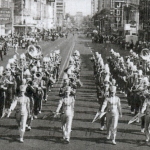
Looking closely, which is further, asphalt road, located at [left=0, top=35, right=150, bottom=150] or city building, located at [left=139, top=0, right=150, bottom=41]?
city building, located at [left=139, top=0, right=150, bottom=41]

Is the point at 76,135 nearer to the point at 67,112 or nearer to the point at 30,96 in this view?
the point at 67,112

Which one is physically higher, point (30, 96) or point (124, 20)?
point (124, 20)

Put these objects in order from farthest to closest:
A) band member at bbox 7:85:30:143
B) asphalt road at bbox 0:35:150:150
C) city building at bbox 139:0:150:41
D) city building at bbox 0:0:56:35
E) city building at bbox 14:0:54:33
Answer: city building at bbox 14:0:54:33
city building at bbox 139:0:150:41
city building at bbox 0:0:56:35
band member at bbox 7:85:30:143
asphalt road at bbox 0:35:150:150

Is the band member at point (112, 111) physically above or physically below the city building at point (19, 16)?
below

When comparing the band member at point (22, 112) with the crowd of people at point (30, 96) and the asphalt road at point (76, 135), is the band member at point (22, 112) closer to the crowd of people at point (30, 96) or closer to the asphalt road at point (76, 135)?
the crowd of people at point (30, 96)

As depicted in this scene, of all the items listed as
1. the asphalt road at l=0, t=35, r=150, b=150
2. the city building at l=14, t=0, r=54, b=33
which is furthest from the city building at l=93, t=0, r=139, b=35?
the asphalt road at l=0, t=35, r=150, b=150

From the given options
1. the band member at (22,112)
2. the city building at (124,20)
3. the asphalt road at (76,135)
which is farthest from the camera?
the city building at (124,20)

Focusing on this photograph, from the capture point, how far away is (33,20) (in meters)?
111

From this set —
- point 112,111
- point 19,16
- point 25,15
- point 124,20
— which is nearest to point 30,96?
point 112,111

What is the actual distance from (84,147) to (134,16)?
8665 cm

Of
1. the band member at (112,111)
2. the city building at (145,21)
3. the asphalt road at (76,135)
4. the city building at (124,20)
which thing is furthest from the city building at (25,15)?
the band member at (112,111)

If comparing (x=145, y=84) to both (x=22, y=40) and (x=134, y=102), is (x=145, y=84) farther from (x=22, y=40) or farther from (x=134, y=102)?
(x=22, y=40)

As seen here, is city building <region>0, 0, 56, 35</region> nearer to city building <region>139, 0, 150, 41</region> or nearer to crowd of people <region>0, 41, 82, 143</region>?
city building <region>139, 0, 150, 41</region>

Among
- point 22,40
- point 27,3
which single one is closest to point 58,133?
point 22,40
